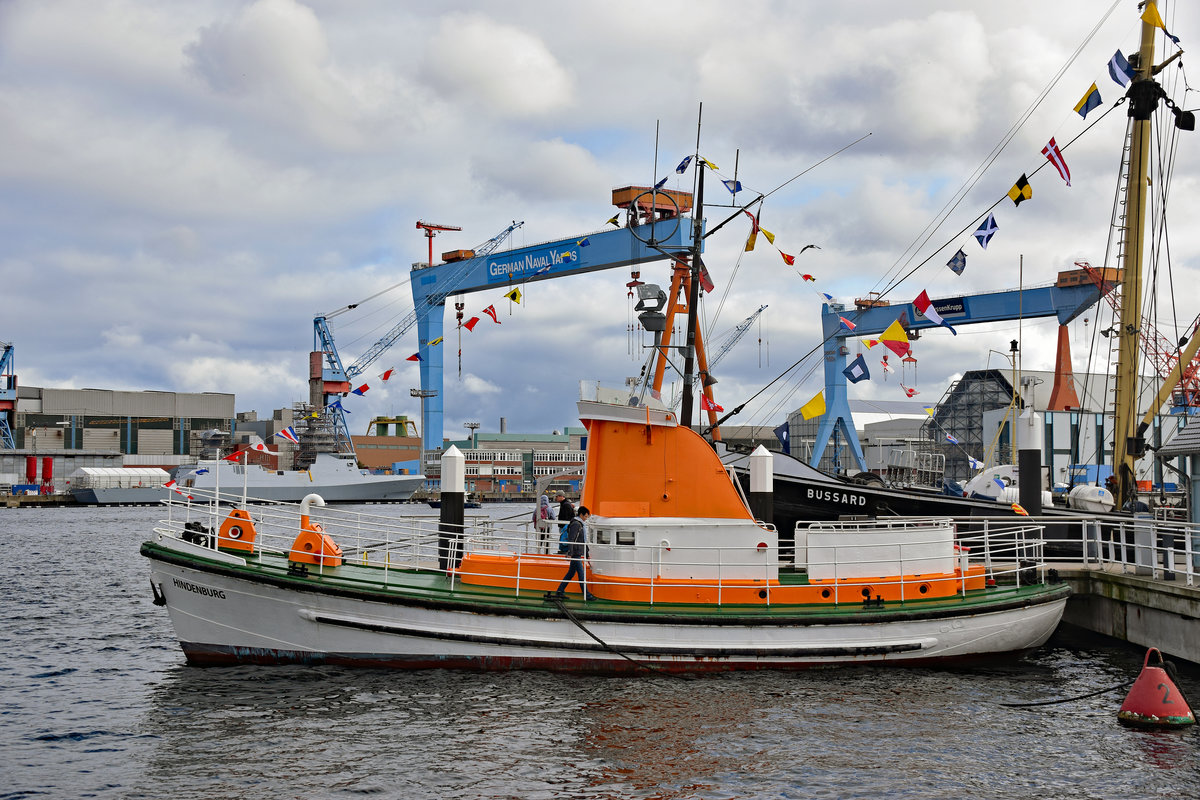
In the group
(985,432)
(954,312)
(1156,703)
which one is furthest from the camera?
(985,432)

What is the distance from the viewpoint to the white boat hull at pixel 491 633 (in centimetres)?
1253

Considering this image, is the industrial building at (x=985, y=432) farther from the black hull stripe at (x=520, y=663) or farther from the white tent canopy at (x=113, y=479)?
the white tent canopy at (x=113, y=479)

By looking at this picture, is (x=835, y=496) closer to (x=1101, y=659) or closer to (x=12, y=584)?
(x=1101, y=659)

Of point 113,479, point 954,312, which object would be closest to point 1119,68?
point 954,312

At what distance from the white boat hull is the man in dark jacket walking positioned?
0.33m

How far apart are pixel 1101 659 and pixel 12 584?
25443 millimetres

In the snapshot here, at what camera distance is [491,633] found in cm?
1255

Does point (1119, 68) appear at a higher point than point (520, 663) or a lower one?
higher

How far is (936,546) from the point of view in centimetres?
1410

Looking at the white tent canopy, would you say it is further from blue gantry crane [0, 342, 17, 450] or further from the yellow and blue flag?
the yellow and blue flag

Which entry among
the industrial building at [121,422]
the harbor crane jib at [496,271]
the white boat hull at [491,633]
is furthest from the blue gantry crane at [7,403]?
the white boat hull at [491,633]

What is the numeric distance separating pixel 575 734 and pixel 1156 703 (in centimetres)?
666

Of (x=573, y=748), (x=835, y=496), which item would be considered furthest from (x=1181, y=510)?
(x=573, y=748)

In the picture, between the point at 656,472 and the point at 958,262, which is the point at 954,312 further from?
the point at 656,472
